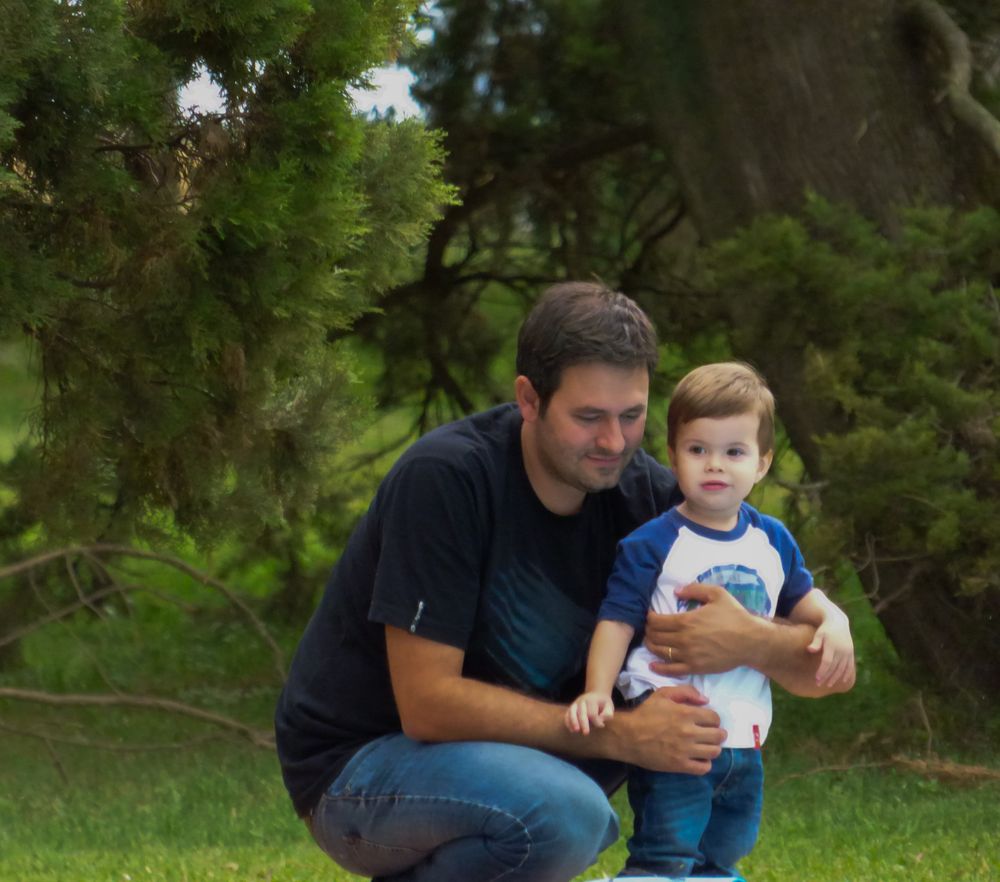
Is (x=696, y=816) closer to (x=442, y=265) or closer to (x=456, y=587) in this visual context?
(x=456, y=587)

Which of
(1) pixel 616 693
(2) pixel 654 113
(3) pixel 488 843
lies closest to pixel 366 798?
(3) pixel 488 843

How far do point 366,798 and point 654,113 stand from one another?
447 centimetres

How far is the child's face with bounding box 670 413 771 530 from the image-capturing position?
3.29 m

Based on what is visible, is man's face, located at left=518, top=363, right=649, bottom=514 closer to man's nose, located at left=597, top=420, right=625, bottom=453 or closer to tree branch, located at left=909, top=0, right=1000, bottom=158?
man's nose, located at left=597, top=420, right=625, bottom=453

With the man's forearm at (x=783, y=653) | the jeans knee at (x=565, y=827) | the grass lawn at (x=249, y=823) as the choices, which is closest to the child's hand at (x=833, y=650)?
the man's forearm at (x=783, y=653)

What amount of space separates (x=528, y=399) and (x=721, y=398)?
1.30 ft

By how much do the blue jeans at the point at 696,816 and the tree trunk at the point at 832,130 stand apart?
10.1 feet

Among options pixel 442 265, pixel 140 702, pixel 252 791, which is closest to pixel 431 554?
pixel 140 702

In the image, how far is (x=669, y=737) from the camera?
316 centimetres

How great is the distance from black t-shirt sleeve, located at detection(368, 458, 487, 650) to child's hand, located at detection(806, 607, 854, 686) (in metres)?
0.71

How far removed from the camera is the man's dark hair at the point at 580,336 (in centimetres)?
327

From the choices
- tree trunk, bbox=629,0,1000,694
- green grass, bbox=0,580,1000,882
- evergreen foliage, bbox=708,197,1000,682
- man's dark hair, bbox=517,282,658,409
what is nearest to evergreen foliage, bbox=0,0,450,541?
man's dark hair, bbox=517,282,658,409

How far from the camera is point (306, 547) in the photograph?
8297 millimetres

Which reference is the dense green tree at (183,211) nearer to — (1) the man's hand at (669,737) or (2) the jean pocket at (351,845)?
(2) the jean pocket at (351,845)
